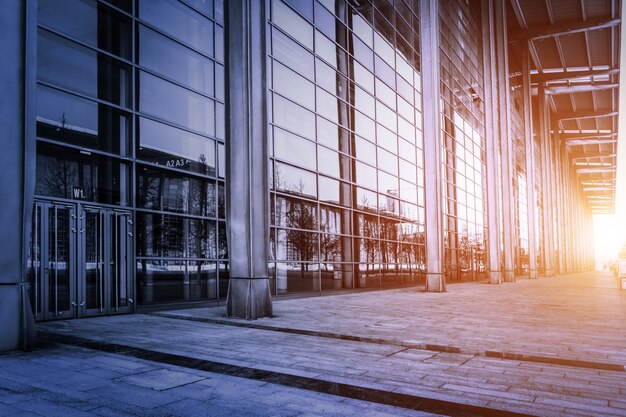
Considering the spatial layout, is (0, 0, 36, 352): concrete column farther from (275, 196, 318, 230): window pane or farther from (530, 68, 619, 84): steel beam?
(530, 68, 619, 84): steel beam

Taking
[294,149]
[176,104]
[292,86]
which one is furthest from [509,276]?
[176,104]

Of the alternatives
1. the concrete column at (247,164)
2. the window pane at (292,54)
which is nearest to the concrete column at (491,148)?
the window pane at (292,54)

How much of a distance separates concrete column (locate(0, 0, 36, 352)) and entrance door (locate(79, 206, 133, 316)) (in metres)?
4.34

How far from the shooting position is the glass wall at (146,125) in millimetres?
11195

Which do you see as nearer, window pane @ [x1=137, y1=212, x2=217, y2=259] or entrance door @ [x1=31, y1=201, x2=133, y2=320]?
entrance door @ [x1=31, y1=201, x2=133, y2=320]

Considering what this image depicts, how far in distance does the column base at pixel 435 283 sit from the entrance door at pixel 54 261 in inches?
557

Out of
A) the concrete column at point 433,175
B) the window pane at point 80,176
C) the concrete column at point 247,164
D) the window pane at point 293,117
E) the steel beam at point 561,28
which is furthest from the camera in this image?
the steel beam at point 561,28

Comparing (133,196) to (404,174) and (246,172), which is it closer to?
(246,172)

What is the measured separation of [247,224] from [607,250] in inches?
5696

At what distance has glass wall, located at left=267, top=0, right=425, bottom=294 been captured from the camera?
17062 millimetres

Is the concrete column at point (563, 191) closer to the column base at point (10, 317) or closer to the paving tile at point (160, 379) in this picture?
the paving tile at point (160, 379)

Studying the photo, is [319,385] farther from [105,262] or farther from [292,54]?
[292,54]

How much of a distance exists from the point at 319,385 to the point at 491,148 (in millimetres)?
28142

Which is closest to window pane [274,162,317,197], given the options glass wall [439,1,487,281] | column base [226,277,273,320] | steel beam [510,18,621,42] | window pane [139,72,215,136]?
window pane [139,72,215,136]
